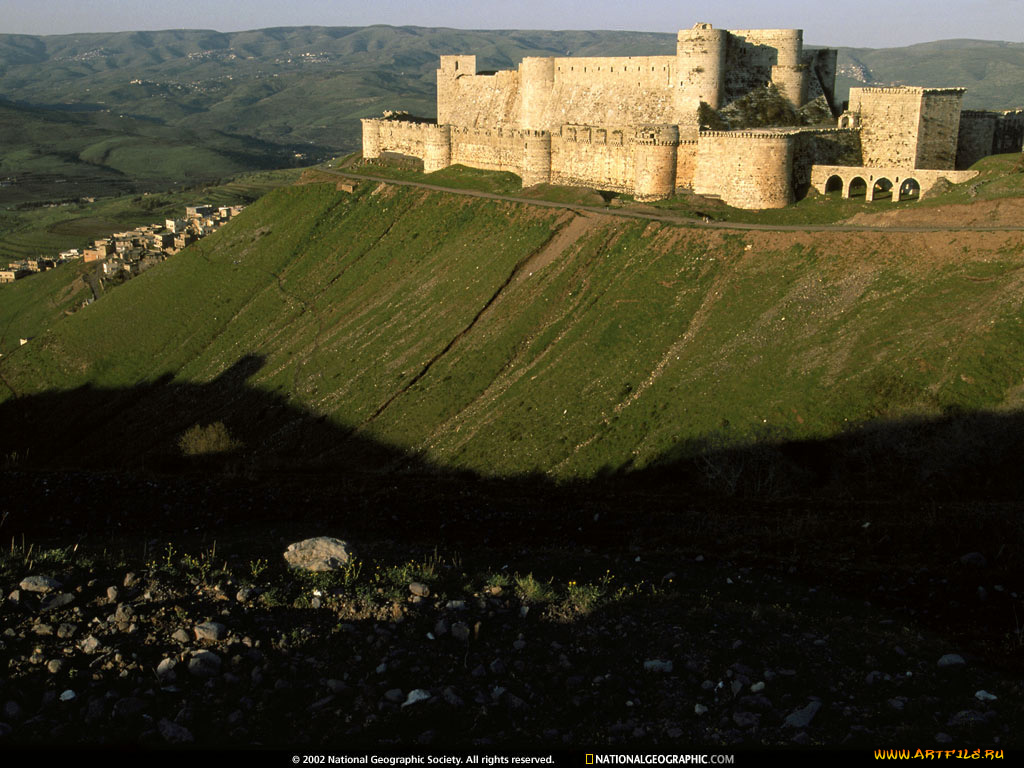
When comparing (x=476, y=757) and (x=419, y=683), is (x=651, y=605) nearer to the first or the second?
(x=419, y=683)

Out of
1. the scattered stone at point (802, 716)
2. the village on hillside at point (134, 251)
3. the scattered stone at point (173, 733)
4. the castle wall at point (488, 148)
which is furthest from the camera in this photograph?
the village on hillside at point (134, 251)

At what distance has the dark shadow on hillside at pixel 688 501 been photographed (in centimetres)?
1717

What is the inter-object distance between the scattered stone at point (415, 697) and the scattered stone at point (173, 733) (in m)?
2.32

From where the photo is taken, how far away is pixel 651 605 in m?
13.2

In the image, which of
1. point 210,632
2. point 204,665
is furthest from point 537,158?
point 204,665

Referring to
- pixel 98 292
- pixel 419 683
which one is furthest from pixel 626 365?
pixel 98 292

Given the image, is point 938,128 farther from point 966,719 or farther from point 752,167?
point 966,719

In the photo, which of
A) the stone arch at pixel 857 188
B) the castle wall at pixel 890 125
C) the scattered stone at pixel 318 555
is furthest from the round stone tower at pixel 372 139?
the scattered stone at pixel 318 555

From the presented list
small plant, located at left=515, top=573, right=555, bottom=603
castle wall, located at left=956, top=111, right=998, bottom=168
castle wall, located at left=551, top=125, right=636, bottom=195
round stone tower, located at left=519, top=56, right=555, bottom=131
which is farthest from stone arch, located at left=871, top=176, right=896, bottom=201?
small plant, located at left=515, top=573, right=555, bottom=603

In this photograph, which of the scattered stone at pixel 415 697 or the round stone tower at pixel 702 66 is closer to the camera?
the scattered stone at pixel 415 697

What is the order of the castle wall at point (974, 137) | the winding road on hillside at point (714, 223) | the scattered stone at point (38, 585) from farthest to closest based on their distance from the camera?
1. the castle wall at point (974, 137)
2. the winding road on hillside at point (714, 223)
3. the scattered stone at point (38, 585)

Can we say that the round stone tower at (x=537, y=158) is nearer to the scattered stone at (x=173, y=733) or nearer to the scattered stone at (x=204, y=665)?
the scattered stone at (x=204, y=665)

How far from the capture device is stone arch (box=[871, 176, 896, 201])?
47.2 metres

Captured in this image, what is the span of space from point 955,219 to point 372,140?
50.9 m
